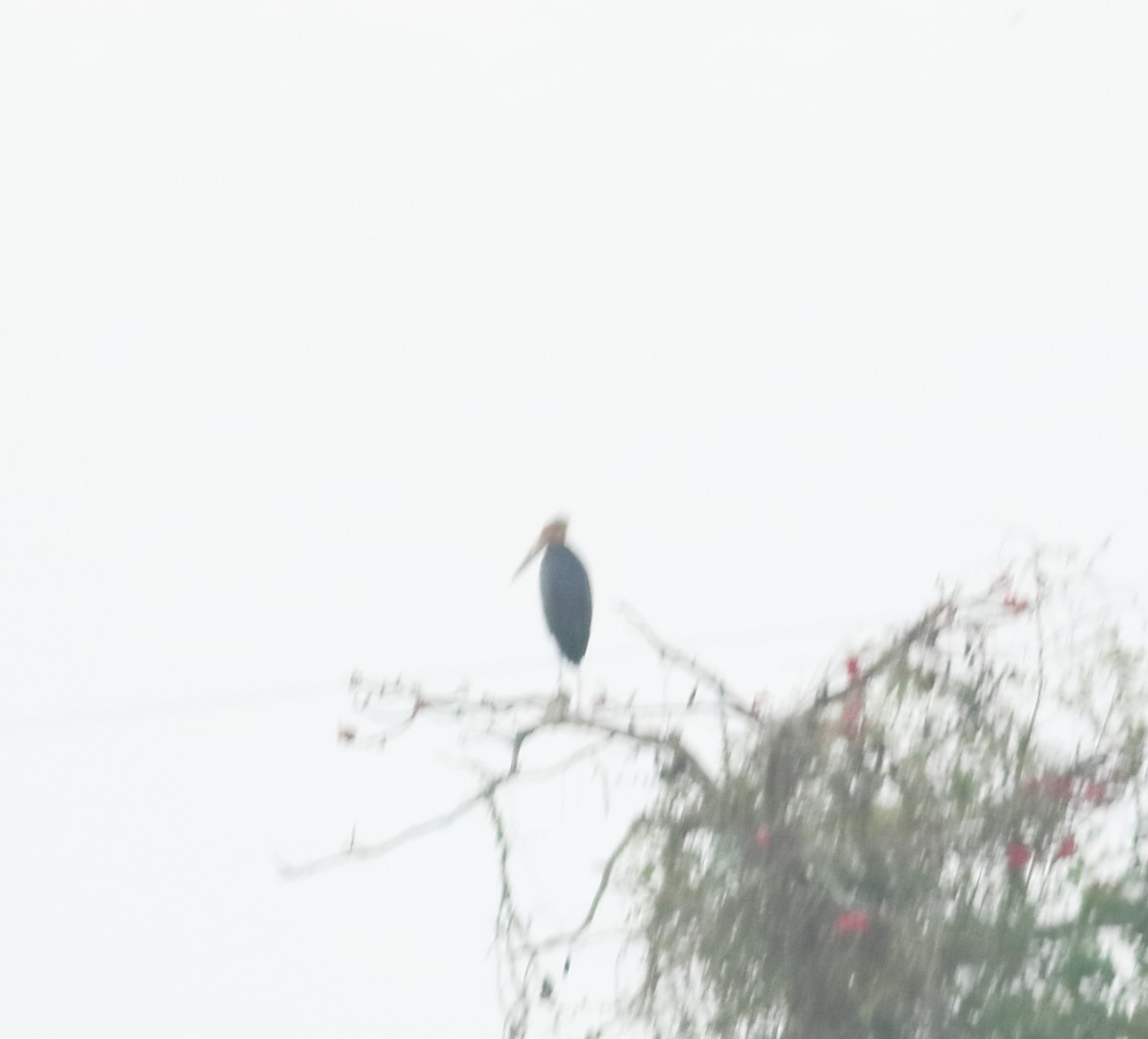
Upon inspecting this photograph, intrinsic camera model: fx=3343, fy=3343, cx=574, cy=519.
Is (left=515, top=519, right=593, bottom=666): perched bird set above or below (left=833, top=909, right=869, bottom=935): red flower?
above

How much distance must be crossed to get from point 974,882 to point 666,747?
665mm

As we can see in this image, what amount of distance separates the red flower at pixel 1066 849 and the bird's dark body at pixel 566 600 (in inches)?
77.8

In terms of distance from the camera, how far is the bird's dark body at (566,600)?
8.16 meters

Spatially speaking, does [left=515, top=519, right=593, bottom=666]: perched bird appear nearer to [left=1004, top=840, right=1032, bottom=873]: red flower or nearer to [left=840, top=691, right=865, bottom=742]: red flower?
[left=840, top=691, right=865, bottom=742]: red flower

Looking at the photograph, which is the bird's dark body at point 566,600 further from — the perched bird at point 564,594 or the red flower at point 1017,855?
the red flower at point 1017,855

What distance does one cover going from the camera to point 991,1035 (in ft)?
21.0

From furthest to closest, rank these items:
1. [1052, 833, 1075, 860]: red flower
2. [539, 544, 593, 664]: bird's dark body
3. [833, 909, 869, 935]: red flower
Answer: [539, 544, 593, 664]: bird's dark body < [1052, 833, 1075, 860]: red flower < [833, 909, 869, 935]: red flower

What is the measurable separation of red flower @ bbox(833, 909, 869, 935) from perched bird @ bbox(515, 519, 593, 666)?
1896 mm

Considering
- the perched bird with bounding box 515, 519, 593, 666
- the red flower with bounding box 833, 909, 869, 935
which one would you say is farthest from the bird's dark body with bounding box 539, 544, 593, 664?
the red flower with bounding box 833, 909, 869, 935

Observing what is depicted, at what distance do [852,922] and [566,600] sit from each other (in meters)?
2.09

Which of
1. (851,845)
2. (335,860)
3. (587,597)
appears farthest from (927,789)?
(587,597)

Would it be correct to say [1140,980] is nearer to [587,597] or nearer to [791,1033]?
[791,1033]

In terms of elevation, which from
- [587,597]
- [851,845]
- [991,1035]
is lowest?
[991,1035]

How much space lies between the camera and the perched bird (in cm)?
816
